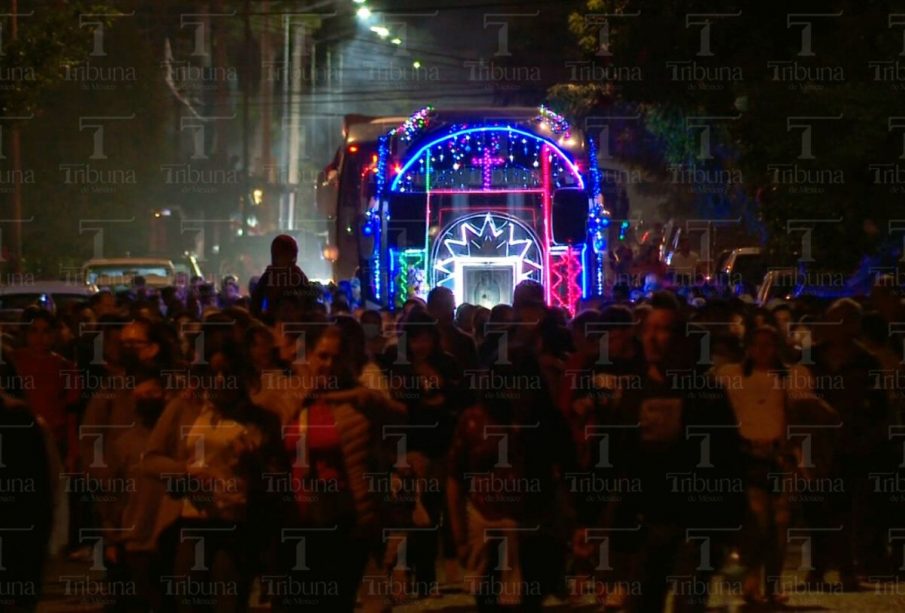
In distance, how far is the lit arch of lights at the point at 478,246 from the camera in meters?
20.4

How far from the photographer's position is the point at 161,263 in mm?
29750

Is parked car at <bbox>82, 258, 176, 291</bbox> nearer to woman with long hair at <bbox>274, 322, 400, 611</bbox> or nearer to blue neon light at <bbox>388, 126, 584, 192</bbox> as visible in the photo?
blue neon light at <bbox>388, 126, 584, 192</bbox>

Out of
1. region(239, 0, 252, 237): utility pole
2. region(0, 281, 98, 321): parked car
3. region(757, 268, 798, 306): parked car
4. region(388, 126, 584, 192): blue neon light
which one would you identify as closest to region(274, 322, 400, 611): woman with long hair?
region(388, 126, 584, 192): blue neon light

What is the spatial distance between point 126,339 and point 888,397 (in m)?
5.88

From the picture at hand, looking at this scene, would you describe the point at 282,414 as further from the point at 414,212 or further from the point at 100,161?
the point at 100,161

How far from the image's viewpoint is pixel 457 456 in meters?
8.20

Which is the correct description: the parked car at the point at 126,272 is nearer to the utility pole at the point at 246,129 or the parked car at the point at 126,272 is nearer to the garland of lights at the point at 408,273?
the garland of lights at the point at 408,273

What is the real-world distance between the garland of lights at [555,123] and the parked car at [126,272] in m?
9.70

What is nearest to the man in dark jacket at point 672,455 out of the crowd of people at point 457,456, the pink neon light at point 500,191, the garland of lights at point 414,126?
the crowd of people at point 457,456

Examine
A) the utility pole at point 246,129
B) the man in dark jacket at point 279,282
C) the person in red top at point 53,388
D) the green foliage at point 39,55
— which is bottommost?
the person in red top at point 53,388

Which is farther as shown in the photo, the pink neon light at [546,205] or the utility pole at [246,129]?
the utility pole at [246,129]

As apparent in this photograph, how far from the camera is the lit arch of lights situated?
20391mm

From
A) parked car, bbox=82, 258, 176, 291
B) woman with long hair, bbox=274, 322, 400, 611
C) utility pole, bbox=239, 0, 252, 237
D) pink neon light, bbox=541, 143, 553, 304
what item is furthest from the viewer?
utility pole, bbox=239, 0, 252, 237

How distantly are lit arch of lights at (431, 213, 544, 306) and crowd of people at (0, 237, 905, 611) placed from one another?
25.1 ft
